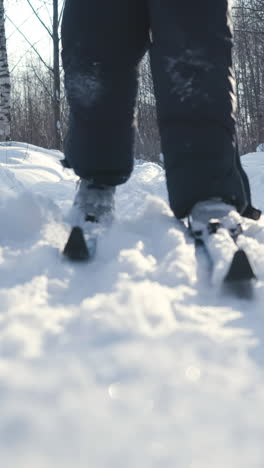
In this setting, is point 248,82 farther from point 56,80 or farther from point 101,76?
point 101,76

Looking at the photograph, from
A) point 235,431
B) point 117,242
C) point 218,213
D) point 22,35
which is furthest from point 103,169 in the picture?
point 22,35

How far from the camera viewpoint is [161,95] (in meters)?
1.04

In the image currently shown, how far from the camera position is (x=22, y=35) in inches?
455

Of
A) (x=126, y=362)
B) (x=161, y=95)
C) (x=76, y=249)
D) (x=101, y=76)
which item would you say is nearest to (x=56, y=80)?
(x=101, y=76)

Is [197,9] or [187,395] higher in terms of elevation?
[197,9]

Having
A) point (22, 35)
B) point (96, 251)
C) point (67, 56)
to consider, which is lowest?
point (96, 251)

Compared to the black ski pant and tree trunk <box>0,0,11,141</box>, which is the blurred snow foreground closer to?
the black ski pant

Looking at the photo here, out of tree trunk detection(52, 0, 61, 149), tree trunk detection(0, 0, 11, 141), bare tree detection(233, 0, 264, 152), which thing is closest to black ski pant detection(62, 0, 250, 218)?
tree trunk detection(0, 0, 11, 141)

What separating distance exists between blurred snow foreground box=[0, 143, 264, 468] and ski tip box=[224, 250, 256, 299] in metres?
0.03

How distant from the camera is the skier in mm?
974

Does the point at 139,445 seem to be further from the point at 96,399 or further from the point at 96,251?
the point at 96,251

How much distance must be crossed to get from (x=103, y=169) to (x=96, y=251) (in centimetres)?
28

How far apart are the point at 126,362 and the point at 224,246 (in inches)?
16.0

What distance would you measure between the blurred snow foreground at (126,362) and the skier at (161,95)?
18 cm
